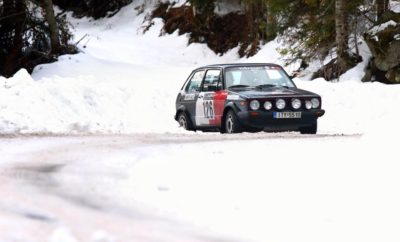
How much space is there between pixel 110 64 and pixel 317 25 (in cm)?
951

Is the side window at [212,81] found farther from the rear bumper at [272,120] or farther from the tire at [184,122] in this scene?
the rear bumper at [272,120]

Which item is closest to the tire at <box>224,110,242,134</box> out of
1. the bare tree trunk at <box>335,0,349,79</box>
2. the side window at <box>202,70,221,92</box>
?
the side window at <box>202,70,221,92</box>

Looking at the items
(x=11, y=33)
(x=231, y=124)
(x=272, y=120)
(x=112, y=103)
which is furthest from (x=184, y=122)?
(x=11, y=33)

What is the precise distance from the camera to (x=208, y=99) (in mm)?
13367

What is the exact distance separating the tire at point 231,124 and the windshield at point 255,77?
69 cm

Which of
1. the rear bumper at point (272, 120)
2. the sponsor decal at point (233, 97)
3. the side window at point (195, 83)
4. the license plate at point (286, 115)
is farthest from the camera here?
the side window at point (195, 83)

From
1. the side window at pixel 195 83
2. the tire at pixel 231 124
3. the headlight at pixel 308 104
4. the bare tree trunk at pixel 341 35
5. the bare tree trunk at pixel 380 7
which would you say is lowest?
the tire at pixel 231 124

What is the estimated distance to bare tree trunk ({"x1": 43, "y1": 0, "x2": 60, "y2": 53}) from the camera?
90.6ft

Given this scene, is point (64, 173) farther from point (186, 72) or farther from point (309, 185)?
point (186, 72)

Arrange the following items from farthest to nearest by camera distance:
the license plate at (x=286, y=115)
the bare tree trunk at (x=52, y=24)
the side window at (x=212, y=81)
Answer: the bare tree trunk at (x=52, y=24) → the side window at (x=212, y=81) → the license plate at (x=286, y=115)

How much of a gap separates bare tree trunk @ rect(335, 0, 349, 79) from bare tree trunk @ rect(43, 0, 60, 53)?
10.9 meters

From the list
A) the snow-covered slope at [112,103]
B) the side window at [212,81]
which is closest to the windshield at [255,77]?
the side window at [212,81]

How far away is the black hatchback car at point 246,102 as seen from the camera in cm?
1229

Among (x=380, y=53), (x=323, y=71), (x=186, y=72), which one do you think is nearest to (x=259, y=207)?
(x=380, y=53)
